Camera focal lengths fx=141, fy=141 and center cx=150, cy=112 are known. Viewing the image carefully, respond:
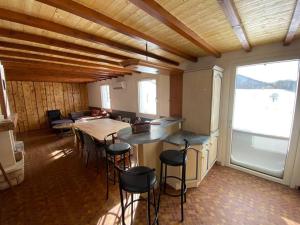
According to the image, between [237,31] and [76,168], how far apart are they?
3.92 m

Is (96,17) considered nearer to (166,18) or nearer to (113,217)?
(166,18)

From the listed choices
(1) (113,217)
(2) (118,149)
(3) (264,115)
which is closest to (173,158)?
(2) (118,149)

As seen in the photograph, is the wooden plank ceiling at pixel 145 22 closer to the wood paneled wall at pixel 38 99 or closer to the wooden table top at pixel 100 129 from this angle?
the wooden table top at pixel 100 129

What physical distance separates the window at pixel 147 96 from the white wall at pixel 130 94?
0.19 meters

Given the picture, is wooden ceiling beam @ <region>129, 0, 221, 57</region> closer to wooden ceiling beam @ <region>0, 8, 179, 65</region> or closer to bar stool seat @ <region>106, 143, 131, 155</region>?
wooden ceiling beam @ <region>0, 8, 179, 65</region>

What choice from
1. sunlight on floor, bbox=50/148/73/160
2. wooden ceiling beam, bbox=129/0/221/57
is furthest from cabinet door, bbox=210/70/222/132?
sunlight on floor, bbox=50/148/73/160

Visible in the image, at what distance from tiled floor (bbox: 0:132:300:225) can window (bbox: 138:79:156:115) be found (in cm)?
258

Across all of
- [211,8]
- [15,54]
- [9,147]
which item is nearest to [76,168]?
[9,147]

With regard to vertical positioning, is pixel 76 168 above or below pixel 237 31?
below

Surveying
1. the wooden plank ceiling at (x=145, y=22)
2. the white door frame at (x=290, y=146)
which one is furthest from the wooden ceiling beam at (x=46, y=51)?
the white door frame at (x=290, y=146)

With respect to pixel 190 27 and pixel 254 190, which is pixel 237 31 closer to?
pixel 190 27

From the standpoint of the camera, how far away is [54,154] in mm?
4027

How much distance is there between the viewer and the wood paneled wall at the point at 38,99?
6328 millimetres

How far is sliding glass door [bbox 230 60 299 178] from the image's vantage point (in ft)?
8.17
